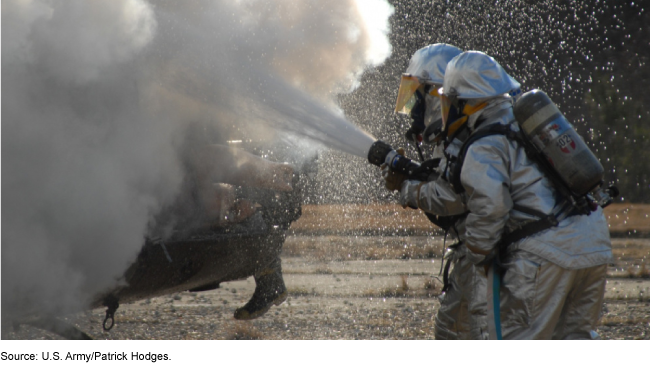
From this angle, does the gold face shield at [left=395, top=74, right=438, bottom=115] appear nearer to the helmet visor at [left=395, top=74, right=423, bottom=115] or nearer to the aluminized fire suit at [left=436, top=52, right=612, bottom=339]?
the helmet visor at [left=395, top=74, right=423, bottom=115]

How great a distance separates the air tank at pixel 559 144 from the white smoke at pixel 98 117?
145 cm

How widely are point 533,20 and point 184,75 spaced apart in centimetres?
1040

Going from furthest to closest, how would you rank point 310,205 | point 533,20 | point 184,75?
point 310,205
point 533,20
point 184,75

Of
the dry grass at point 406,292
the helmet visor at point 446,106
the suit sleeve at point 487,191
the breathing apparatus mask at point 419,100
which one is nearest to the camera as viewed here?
the suit sleeve at point 487,191

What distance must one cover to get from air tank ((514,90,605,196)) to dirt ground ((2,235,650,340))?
2686mm

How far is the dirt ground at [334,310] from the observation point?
5.15 m

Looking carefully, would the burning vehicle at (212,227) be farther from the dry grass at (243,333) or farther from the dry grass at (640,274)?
the dry grass at (640,274)

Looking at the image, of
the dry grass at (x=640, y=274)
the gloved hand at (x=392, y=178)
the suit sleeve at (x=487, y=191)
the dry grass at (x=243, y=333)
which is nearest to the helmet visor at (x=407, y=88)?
the gloved hand at (x=392, y=178)

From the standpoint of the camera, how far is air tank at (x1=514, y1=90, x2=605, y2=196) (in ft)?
7.94

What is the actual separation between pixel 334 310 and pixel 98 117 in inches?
150

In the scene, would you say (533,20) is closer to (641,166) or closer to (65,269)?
(641,166)

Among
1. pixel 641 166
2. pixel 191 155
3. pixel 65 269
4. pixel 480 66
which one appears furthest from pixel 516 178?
pixel 641 166

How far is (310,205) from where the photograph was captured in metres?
19.8
